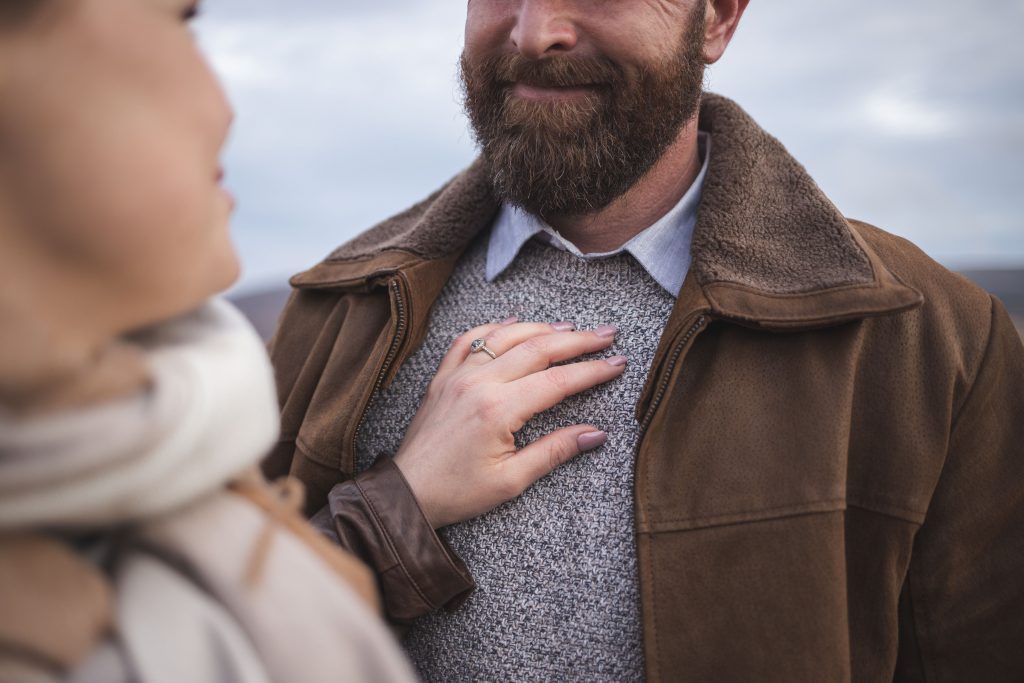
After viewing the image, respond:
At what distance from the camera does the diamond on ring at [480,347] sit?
1.39 metres

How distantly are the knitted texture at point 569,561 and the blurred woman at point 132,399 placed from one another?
67 cm

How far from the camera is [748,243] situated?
1358 millimetres

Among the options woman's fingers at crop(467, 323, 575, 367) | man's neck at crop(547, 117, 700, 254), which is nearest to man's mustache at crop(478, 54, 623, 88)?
man's neck at crop(547, 117, 700, 254)

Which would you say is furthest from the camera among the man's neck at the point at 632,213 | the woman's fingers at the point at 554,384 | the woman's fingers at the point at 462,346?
the man's neck at the point at 632,213

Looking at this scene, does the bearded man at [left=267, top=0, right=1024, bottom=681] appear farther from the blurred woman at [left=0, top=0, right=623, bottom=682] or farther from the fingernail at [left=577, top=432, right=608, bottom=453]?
the blurred woman at [left=0, top=0, right=623, bottom=682]

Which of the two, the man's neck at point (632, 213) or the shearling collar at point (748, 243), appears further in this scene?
the man's neck at point (632, 213)

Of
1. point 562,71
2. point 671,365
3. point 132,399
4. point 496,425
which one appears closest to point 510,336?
point 496,425

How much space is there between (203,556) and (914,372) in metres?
1.17

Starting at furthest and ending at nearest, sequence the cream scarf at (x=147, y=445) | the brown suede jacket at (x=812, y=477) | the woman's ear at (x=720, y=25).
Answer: the woman's ear at (x=720, y=25), the brown suede jacket at (x=812, y=477), the cream scarf at (x=147, y=445)

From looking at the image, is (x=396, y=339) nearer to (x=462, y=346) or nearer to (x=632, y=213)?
(x=462, y=346)

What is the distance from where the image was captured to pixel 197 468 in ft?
2.02

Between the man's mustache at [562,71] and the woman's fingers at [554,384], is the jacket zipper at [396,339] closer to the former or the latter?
the woman's fingers at [554,384]

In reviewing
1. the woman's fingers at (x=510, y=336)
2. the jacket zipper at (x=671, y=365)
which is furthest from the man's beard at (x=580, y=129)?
the jacket zipper at (x=671, y=365)

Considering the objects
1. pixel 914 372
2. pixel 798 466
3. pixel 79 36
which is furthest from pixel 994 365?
pixel 79 36
